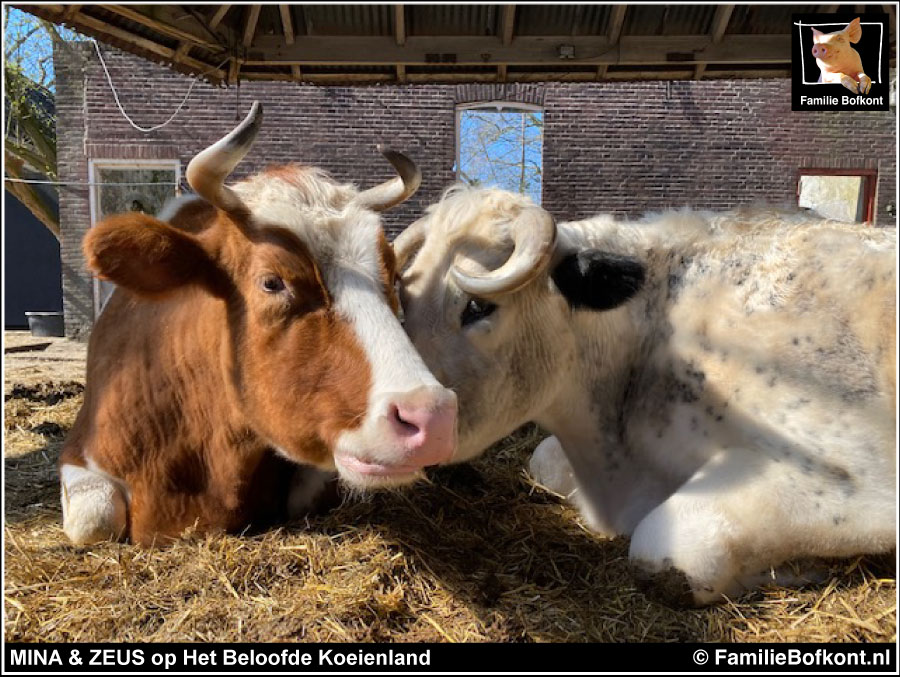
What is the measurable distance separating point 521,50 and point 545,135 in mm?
10496

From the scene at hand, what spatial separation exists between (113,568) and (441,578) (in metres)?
1.51

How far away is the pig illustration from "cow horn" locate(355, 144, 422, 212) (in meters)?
2.47

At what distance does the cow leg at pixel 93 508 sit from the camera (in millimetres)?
3559

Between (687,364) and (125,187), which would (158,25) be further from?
(125,187)

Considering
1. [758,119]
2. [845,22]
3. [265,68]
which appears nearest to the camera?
[845,22]

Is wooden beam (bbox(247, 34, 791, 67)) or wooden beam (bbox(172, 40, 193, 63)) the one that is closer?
wooden beam (bbox(172, 40, 193, 63))

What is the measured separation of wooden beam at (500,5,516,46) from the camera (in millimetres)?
5154

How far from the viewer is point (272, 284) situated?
3115 mm

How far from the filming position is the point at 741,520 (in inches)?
121

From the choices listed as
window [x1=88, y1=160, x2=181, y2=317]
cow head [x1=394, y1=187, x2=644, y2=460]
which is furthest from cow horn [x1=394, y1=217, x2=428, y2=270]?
window [x1=88, y1=160, x2=181, y2=317]

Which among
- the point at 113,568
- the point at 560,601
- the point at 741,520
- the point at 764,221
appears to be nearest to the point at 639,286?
the point at 764,221

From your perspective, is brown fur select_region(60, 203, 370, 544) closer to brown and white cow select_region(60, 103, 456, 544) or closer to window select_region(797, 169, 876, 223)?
brown and white cow select_region(60, 103, 456, 544)

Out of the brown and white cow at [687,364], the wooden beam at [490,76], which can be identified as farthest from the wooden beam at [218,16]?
the brown and white cow at [687,364]

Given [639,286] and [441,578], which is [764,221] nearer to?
[639,286]
